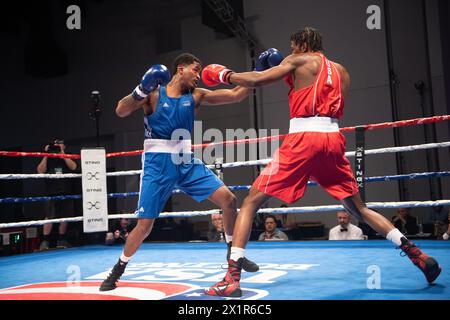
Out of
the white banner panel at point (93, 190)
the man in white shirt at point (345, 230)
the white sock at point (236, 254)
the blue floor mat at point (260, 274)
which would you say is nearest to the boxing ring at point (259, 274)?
the blue floor mat at point (260, 274)

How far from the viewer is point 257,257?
3.25 meters

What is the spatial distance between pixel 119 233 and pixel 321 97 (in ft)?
13.5

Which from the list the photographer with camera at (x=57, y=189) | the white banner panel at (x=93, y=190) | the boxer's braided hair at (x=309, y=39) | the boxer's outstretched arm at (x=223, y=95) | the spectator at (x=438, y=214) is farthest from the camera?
the spectator at (x=438, y=214)

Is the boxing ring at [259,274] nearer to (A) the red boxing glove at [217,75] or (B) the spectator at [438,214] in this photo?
(A) the red boxing glove at [217,75]

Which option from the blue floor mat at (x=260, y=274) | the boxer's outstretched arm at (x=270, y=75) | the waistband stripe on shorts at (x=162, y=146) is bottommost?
the blue floor mat at (x=260, y=274)

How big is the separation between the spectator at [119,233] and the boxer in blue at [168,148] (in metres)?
2.71

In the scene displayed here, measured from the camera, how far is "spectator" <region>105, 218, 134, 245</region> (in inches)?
204

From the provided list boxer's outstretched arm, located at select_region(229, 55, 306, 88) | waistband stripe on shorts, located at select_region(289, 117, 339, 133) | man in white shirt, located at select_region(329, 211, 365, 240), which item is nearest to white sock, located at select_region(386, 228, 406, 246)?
waistband stripe on shorts, located at select_region(289, 117, 339, 133)

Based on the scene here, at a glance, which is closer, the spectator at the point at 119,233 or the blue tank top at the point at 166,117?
the blue tank top at the point at 166,117

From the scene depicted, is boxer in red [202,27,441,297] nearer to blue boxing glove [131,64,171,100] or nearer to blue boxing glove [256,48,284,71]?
blue boxing glove [256,48,284,71]

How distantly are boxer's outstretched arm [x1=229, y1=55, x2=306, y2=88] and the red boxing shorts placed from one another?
28 centimetres

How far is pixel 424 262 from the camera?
207cm

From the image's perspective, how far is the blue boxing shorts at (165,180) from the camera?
94.8 inches
